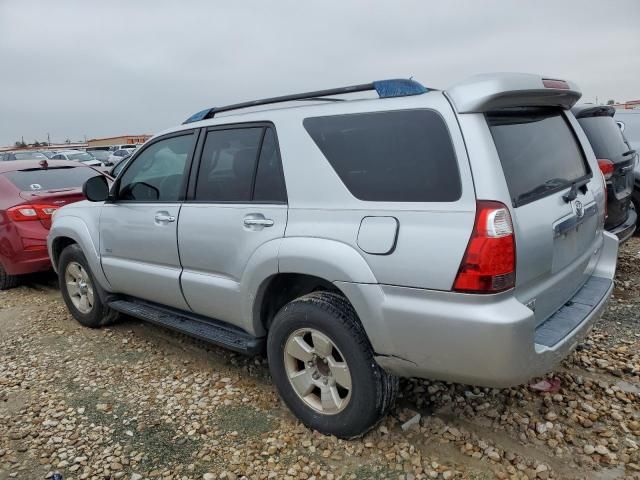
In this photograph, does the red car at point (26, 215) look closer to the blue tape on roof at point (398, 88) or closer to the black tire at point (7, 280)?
the black tire at point (7, 280)

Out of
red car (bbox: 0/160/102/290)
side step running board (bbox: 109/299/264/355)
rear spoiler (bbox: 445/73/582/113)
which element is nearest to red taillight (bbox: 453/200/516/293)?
rear spoiler (bbox: 445/73/582/113)

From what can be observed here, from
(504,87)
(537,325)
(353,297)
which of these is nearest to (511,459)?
(537,325)

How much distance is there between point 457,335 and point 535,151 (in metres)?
1.09

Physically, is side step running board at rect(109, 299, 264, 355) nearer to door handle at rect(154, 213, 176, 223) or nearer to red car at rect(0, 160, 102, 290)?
door handle at rect(154, 213, 176, 223)

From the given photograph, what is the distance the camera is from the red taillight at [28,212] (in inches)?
227

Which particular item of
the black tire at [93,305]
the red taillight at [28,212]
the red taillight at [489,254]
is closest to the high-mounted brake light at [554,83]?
the red taillight at [489,254]

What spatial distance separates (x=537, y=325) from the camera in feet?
8.17

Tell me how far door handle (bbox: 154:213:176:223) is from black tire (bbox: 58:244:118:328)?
4.25 feet

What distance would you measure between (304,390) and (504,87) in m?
1.89

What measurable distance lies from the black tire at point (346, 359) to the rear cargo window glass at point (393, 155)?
62 centimetres

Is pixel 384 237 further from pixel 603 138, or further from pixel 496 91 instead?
pixel 603 138

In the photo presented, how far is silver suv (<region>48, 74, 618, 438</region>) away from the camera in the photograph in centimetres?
224

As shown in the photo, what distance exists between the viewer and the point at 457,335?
2236mm

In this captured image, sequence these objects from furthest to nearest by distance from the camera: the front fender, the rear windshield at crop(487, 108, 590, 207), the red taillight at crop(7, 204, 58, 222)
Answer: the red taillight at crop(7, 204, 58, 222), the front fender, the rear windshield at crop(487, 108, 590, 207)
